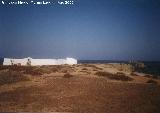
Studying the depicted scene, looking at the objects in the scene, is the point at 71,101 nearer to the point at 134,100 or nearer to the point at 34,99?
the point at 34,99

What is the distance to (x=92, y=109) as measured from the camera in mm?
6629

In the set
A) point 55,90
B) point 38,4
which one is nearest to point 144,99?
point 55,90

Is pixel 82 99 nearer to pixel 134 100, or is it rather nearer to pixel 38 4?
pixel 134 100

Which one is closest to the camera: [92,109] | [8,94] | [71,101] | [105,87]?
[92,109]

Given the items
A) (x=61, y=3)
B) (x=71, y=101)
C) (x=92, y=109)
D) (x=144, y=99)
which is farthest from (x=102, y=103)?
(x=61, y=3)

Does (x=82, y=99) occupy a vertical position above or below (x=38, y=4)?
below

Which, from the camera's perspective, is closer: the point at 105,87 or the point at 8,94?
the point at 8,94

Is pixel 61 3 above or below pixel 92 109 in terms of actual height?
above

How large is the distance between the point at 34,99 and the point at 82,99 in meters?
1.66

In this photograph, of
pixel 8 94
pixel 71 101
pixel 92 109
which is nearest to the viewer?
pixel 92 109

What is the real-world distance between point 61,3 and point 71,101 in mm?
3792

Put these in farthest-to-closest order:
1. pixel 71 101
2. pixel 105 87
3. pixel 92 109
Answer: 1. pixel 105 87
2. pixel 71 101
3. pixel 92 109

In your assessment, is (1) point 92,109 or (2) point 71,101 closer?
(1) point 92,109

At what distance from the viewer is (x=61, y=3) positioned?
842 centimetres
